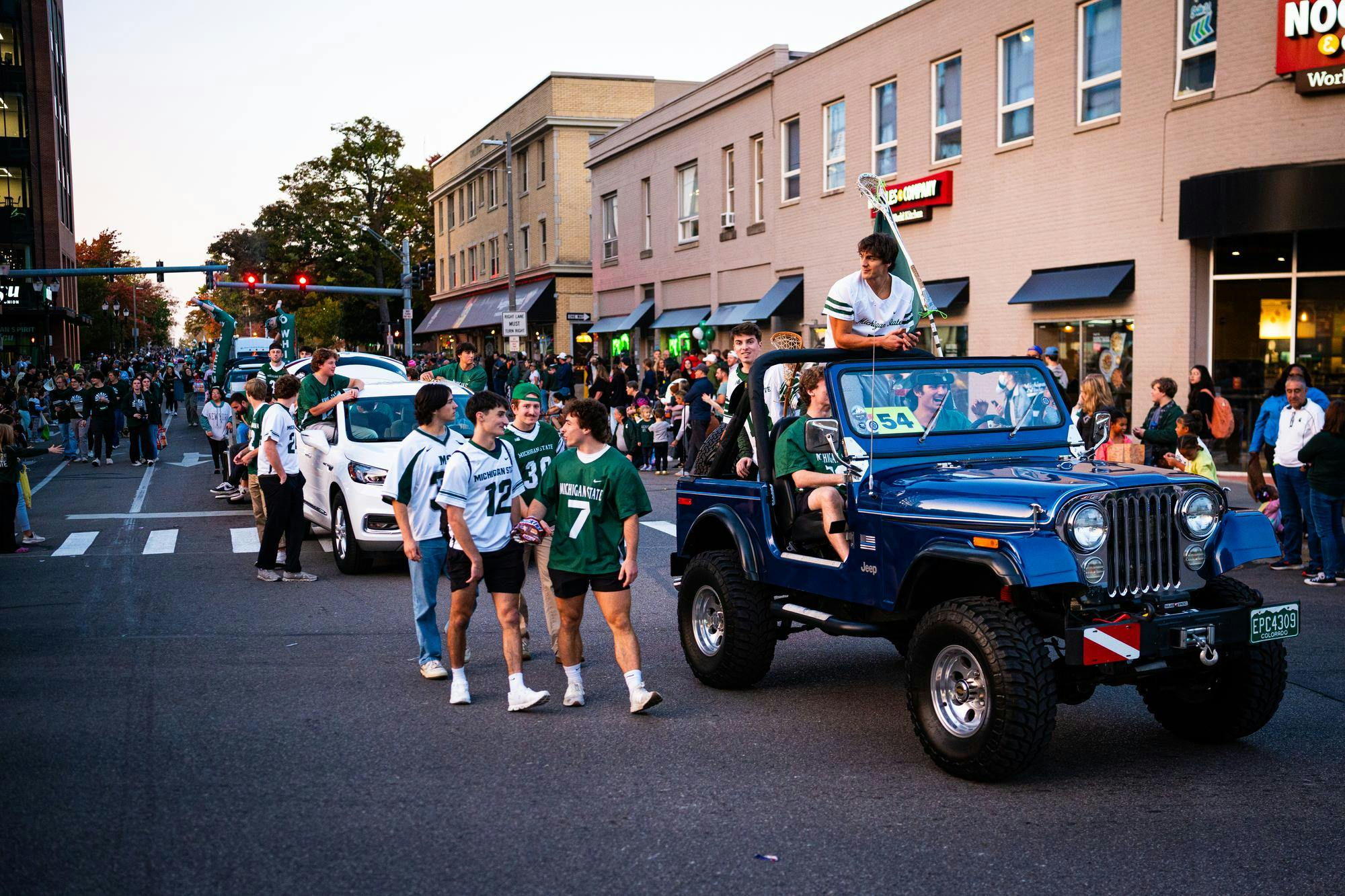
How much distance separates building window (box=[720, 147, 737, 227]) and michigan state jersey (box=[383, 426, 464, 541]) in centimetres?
2662

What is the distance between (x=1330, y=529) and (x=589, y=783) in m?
7.94

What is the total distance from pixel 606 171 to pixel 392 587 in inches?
1304

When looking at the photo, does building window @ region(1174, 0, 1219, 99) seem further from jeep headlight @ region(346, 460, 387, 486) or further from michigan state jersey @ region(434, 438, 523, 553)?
michigan state jersey @ region(434, 438, 523, 553)

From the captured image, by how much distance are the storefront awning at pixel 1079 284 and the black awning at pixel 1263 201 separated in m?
1.45

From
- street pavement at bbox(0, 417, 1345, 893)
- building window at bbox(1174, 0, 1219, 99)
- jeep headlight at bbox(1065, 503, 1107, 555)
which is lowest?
street pavement at bbox(0, 417, 1345, 893)

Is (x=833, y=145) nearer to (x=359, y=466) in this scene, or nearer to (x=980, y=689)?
(x=359, y=466)

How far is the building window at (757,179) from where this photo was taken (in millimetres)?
31859

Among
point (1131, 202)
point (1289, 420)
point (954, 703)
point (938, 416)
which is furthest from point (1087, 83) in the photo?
point (954, 703)

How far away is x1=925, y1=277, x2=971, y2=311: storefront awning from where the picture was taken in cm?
2358

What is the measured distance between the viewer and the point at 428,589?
788cm

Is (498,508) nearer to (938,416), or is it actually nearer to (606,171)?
(938,416)

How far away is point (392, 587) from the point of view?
11555mm

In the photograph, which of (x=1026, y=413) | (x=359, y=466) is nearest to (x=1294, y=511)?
(x=1026, y=413)

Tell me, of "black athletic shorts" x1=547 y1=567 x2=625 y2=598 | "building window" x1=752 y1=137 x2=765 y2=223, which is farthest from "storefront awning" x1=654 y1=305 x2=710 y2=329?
"black athletic shorts" x1=547 y1=567 x2=625 y2=598
